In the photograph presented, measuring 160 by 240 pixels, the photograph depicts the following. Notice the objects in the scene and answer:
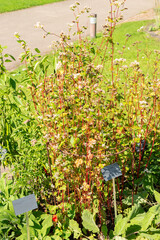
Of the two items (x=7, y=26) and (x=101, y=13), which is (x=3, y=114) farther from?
(x=101, y=13)

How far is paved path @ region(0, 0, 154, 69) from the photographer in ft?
27.5

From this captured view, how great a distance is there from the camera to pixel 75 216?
8.98 ft

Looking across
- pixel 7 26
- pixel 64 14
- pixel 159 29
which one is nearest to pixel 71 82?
pixel 159 29

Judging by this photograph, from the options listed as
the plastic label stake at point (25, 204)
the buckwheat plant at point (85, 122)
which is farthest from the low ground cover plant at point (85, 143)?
the plastic label stake at point (25, 204)

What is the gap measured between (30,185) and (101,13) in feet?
34.0

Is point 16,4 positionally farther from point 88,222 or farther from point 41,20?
point 88,222

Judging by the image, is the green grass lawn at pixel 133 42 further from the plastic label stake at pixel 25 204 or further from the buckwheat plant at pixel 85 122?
the plastic label stake at pixel 25 204

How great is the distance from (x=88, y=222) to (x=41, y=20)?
9428 millimetres

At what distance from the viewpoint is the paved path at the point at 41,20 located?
839 centimetres

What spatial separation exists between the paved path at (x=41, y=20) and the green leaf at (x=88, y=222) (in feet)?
17.1

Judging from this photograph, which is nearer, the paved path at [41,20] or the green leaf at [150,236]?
the green leaf at [150,236]

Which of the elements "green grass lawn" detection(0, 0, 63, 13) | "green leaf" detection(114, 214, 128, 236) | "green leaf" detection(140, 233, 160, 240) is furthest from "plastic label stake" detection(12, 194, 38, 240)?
"green grass lawn" detection(0, 0, 63, 13)

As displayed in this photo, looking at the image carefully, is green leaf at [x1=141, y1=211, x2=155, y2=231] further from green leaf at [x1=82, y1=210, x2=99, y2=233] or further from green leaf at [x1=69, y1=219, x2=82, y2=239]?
green leaf at [x1=69, y1=219, x2=82, y2=239]

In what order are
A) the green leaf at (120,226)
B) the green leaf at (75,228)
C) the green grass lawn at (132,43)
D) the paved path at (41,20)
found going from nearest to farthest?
the green leaf at (120,226)
the green leaf at (75,228)
the green grass lawn at (132,43)
the paved path at (41,20)
